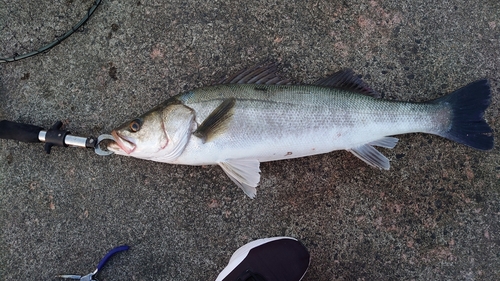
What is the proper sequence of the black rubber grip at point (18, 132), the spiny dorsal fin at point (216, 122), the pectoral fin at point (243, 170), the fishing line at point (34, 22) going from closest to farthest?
the spiny dorsal fin at point (216, 122), the pectoral fin at point (243, 170), the black rubber grip at point (18, 132), the fishing line at point (34, 22)

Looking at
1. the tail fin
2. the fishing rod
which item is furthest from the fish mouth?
the tail fin

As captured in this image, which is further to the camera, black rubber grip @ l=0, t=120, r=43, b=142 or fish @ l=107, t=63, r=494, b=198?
black rubber grip @ l=0, t=120, r=43, b=142

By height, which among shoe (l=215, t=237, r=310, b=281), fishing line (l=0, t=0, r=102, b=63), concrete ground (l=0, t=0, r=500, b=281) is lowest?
shoe (l=215, t=237, r=310, b=281)

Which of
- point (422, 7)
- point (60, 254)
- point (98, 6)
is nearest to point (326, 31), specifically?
point (422, 7)

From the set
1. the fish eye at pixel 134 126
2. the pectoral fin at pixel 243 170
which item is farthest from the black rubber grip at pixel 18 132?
the pectoral fin at pixel 243 170

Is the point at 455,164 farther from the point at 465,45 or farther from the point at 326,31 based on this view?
the point at 326,31

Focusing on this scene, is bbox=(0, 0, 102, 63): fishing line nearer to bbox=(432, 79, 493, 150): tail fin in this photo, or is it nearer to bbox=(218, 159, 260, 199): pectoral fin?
bbox=(218, 159, 260, 199): pectoral fin

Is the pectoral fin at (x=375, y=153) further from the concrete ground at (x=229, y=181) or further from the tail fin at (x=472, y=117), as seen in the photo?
the tail fin at (x=472, y=117)
